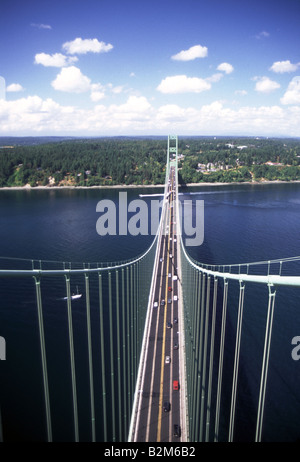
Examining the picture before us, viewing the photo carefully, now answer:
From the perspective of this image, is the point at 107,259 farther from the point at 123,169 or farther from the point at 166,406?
the point at 123,169

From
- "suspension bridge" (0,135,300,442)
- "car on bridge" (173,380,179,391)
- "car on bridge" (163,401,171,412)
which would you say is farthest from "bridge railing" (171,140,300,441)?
"car on bridge" (163,401,171,412)

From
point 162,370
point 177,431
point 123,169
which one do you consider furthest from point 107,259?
point 123,169

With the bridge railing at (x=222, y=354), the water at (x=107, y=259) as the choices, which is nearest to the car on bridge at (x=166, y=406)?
the bridge railing at (x=222, y=354)

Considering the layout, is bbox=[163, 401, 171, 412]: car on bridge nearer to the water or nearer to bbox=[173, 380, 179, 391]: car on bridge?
bbox=[173, 380, 179, 391]: car on bridge

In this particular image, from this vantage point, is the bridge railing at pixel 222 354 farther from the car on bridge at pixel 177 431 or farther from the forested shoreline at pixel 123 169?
the forested shoreline at pixel 123 169
